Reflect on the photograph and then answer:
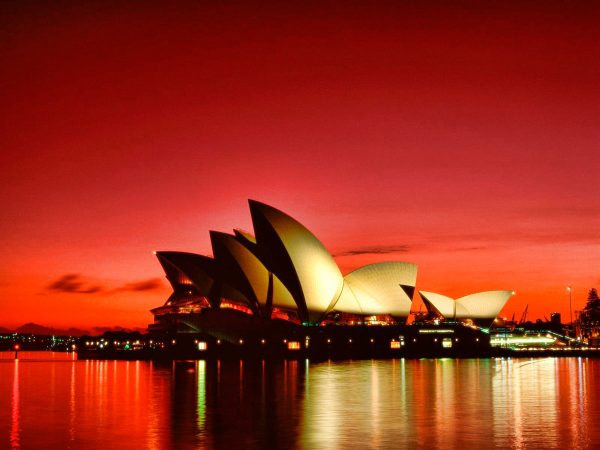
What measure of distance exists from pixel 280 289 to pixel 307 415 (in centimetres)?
5471

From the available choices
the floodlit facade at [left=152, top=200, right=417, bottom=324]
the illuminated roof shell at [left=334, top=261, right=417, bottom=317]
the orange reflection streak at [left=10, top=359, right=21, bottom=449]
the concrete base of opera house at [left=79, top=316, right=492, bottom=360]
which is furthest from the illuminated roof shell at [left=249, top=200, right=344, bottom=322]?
the orange reflection streak at [left=10, top=359, right=21, bottom=449]

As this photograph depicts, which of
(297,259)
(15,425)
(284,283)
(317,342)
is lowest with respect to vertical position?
(317,342)

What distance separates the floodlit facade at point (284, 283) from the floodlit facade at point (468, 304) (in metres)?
0.13

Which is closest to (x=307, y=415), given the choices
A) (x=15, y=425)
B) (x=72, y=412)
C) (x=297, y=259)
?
(x=72, y=412)

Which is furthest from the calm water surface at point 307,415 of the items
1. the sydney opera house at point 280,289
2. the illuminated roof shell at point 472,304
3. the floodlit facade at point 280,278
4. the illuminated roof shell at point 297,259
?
the illuminated roof shell at point 472,304

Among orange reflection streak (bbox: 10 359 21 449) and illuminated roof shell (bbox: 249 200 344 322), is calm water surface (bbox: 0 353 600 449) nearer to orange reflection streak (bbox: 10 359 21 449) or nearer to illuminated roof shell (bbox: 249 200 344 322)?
orange reflection streak (bbox: 10 359 21 449)

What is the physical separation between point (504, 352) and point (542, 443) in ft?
247

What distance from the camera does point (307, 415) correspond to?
2403cm

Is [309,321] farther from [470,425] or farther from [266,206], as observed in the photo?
[470,425]

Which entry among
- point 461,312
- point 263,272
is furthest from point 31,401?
point 461,312

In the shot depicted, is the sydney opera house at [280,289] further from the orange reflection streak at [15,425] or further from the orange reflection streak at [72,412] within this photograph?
the orange reflection streak at [15,425]

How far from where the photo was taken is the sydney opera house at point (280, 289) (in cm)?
7112

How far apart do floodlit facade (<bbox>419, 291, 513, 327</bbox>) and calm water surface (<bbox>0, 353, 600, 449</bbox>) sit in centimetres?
6079

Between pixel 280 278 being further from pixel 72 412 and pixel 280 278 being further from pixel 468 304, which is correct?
pixel 72 412
